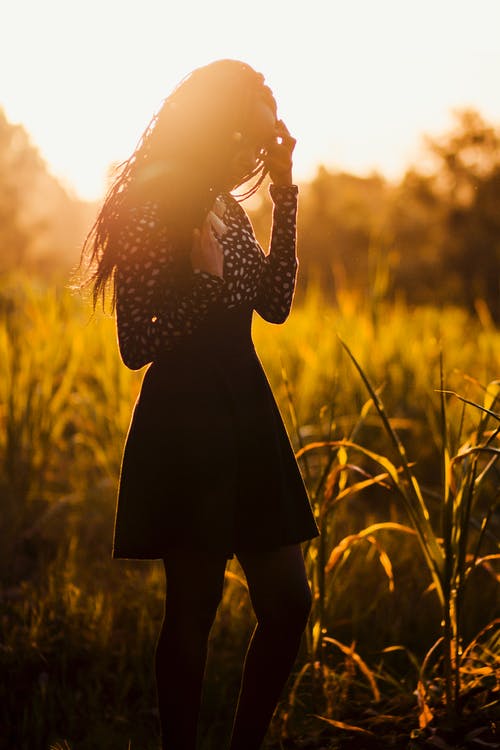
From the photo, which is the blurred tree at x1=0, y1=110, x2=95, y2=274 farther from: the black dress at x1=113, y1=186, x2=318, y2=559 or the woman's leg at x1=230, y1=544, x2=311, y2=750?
the woman's leg at x1=230, y1=544, x2=311, y2=750

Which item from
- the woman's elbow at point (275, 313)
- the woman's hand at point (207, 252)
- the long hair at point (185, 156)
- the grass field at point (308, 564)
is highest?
the long hair at point (185, 156)

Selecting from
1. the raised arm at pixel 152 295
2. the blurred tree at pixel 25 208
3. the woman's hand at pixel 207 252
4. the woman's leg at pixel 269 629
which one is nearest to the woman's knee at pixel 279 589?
the woman's leg at pixel 269 629

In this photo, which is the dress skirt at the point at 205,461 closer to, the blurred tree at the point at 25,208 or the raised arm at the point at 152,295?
the raised arm at the point at 152,295

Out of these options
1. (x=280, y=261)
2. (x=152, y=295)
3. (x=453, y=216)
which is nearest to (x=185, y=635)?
(x=152, y=295)

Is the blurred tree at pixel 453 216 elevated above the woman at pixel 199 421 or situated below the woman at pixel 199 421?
above

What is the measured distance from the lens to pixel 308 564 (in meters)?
2.31

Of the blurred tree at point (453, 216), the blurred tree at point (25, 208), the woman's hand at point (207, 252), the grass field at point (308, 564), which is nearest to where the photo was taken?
the woman's hand at point (207, 252)

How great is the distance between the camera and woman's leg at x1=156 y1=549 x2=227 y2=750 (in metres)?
1.74

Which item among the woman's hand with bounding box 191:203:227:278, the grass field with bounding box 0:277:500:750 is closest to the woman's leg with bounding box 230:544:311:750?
the grass field with bounding box 0:277:500:750

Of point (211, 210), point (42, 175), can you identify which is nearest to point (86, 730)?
point (211, 210)

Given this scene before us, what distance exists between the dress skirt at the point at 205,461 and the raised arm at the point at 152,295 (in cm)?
6

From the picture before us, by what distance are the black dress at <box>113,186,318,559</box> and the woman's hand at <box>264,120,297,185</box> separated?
8.8 inches

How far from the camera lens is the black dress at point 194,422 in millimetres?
1719

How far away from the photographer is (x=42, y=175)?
29609 mm
